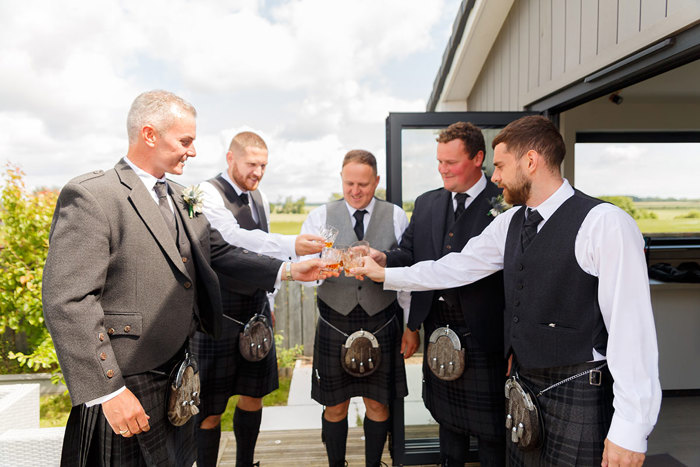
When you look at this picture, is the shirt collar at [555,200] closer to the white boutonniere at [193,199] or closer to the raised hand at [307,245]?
the raised hand at [307,245]

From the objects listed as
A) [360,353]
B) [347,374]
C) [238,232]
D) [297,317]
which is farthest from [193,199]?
[297,317]

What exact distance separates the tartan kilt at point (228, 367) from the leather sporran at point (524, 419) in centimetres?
136

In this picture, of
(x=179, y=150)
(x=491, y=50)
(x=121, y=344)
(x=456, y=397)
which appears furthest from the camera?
(x=491, y=50)

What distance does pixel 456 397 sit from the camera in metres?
2.19

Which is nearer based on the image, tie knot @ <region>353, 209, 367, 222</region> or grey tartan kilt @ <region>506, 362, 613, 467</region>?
grey tartan kilt @ <region>506, 362, 613, 467</region>

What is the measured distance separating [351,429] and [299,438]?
1.35 feet

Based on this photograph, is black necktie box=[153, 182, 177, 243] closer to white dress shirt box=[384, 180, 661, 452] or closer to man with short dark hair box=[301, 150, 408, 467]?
man with short dark hair box=[301, 150, 408, 467]

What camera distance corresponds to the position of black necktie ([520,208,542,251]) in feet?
5.35

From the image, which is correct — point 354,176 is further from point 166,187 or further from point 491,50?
point 491,50

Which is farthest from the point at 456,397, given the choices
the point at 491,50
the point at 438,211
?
the point at 491,50

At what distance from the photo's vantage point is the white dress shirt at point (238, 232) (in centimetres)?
238

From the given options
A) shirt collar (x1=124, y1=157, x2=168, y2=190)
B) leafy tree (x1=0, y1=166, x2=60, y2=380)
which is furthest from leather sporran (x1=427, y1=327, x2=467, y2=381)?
leafy tree (x1=0, y1=166, x2=60, y2=380)

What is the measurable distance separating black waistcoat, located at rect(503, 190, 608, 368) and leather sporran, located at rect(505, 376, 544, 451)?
0.11m

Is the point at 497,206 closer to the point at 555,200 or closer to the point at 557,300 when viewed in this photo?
the point at 555,200
